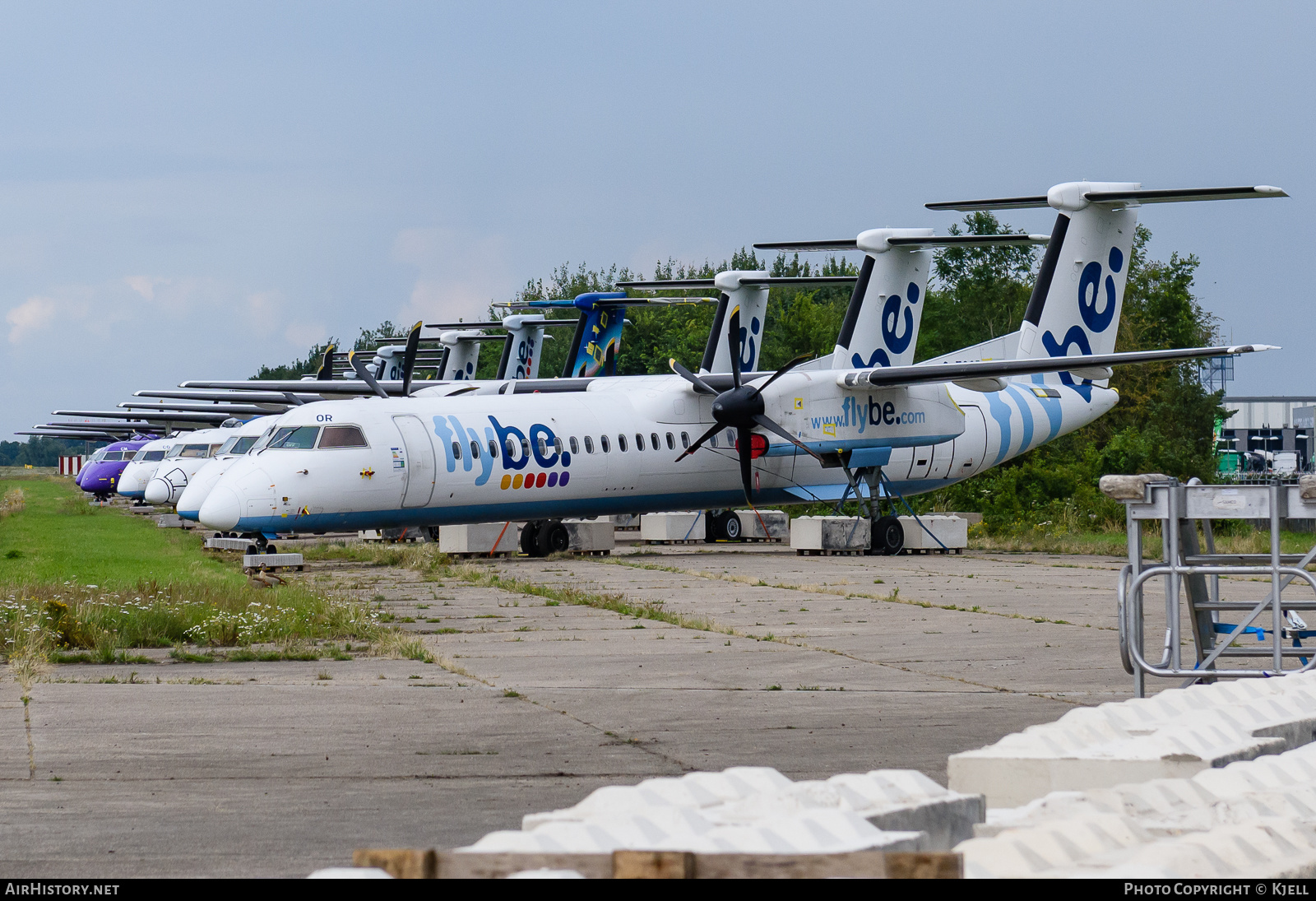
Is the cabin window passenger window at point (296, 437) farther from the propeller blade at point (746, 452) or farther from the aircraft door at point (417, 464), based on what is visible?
the propeller blade at point (746, 452)

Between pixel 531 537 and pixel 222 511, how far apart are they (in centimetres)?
716

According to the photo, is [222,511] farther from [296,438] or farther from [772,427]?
[772,427]

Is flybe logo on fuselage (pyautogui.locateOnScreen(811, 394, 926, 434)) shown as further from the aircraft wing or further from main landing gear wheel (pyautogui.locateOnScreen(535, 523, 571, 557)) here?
main landing gear wheel (pyautogui.locateOnScreen(535, 523, 571, 557))

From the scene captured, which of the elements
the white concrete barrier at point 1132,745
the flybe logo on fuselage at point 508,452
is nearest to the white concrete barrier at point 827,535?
the flybe logo on fuselage at point 508,452

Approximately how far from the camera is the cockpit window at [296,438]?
22.9 m

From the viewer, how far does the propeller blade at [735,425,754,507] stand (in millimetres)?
26859

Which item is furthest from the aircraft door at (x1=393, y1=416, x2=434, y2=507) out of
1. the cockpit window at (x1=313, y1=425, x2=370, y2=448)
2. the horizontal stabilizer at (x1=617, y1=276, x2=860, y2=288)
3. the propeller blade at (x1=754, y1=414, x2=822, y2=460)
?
the horizontal stabilizer at (x1=617, y1=276, x2=860, y2=288)

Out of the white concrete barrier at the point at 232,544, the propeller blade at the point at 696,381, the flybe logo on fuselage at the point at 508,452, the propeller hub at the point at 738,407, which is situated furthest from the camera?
the propeller blade at the point at 696,381

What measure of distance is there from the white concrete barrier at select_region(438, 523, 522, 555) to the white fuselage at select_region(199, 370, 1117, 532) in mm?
1385

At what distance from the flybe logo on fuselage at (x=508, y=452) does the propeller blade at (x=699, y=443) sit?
2.75m

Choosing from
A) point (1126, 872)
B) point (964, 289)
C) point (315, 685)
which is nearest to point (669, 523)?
point (315, 685)
